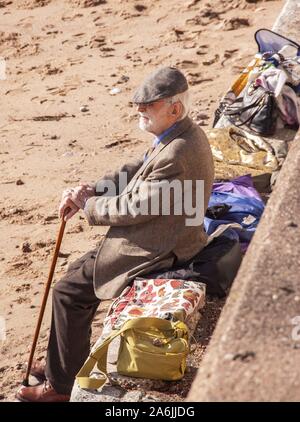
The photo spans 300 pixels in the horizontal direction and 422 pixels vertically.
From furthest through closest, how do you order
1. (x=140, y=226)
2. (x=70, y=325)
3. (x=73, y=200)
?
(x=73, y=200)
(x=70, y=325)
(x=140, y=226)

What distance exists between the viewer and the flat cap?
220 inches

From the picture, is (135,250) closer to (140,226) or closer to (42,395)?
(140,226)

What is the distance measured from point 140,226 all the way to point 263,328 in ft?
6.06

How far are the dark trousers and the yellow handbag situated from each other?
0.65m

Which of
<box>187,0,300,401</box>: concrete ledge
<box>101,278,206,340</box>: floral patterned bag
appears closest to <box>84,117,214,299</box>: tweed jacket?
<box>101,278,206,340</box>: floral patterned bag

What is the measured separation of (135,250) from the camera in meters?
5.70

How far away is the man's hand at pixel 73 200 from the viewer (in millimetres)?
5938

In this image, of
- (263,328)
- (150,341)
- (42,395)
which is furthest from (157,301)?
(263,328)

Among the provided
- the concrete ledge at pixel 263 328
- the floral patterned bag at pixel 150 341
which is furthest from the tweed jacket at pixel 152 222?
the concrete ledge at pixel 263 328

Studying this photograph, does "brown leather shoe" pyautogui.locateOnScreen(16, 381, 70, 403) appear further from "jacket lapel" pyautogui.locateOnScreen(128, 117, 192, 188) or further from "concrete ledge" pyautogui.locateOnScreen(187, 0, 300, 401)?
"concrete ledge" pyautogui.locateOnScreen(187, 0, 300, 401)

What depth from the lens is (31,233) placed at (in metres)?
8.20

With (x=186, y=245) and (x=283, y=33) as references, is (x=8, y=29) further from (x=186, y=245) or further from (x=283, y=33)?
(x=186, y=245)

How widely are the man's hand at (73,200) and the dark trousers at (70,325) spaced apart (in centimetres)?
28
